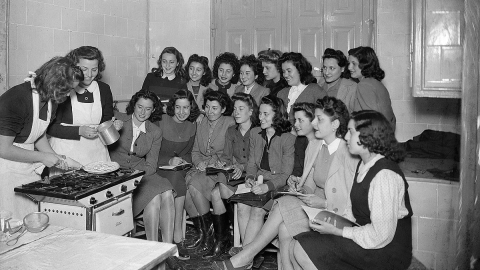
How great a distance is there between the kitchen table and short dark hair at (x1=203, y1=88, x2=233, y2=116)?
2.51 meters

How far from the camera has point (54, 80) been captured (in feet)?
10.6

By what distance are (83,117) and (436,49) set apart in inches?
108

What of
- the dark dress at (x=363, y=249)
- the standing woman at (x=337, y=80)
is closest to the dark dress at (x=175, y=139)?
the standing woman at (x=337, y=80)

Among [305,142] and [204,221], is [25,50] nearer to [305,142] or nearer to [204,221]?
[204,221]

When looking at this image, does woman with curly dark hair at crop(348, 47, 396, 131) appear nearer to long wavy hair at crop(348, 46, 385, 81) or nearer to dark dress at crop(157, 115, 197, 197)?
long wavy hair at crop(348, 46, 385, 81)

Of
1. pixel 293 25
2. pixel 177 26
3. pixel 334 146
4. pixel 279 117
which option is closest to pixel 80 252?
pixel 334 146

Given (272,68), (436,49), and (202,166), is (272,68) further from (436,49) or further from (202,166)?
(436,49)

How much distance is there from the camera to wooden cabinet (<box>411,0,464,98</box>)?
2912 millimetres

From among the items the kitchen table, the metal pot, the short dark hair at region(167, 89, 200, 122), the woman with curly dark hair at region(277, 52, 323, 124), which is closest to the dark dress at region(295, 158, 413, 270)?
the kitchen table

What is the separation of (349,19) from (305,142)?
8.08 ft

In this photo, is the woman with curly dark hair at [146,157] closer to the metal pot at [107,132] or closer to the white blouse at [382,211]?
the metal pot at [107,132]

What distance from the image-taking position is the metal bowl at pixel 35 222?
93.8 inches

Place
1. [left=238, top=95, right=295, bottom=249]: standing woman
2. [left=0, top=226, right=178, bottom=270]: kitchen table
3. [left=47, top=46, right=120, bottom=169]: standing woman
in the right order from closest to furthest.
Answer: [left=0, top=226, right=178, bottom=270]: kitchen table < [left=47, top=46, right=120, bottom=169]: standing woman < [left=238, top=95, right=295, bottom=249]: standing woman

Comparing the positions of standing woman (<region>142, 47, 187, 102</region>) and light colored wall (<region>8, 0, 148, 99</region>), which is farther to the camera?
standing woman (<region>142, 47, 187, 102</region>)
